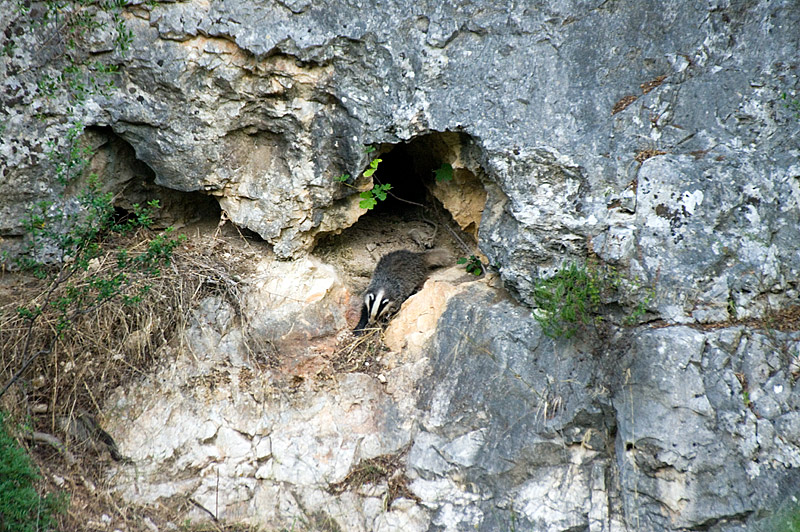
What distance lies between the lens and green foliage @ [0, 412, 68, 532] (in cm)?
321

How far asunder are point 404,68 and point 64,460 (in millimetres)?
3327

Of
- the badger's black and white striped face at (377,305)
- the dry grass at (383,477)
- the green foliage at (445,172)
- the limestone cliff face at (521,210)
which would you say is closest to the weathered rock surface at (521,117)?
the limestone cliff face at (521,210)

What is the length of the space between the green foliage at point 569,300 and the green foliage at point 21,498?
9.96 feet

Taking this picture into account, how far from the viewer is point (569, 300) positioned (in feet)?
11.8

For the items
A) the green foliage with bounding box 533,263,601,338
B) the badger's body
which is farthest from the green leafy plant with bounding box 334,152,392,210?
the green foliage with bounding box 533,263,601,338

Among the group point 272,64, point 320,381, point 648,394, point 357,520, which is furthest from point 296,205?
point 648,394

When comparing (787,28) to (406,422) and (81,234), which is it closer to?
(406,422)

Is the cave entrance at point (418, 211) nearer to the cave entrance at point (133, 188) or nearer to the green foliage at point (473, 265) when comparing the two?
the green foliage at point (473, 265)

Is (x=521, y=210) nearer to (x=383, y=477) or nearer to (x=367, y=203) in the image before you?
(x=367, y=203)

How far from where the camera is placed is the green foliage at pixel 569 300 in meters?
3.59

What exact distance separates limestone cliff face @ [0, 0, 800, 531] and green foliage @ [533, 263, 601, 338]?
15cm

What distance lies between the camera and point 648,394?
3420mm

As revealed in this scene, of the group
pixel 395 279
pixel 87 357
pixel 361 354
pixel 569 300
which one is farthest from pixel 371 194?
pixel 87 357

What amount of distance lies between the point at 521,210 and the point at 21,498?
131 inches
